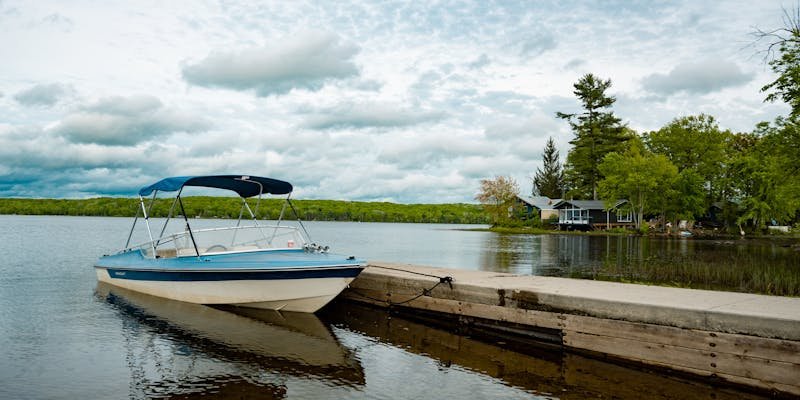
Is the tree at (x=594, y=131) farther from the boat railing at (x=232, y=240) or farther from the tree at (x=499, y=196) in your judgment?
the boat railing at (x=232, y=240)

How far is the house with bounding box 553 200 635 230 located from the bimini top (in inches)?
2366

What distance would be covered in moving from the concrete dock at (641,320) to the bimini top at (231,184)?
525 centimetres

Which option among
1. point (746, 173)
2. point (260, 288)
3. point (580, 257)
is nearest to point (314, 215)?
point (746, 173)

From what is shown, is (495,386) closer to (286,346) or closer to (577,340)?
(577,340)

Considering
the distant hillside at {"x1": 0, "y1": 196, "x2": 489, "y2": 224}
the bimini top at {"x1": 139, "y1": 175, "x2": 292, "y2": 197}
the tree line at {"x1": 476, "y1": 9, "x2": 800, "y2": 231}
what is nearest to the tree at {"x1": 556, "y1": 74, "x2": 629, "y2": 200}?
the tree line at {"x1": 476, "y1": 9, "x2": 800, "y2": 231}

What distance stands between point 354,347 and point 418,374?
2.26m

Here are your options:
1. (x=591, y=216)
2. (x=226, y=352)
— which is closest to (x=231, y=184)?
(x=226, y=352)

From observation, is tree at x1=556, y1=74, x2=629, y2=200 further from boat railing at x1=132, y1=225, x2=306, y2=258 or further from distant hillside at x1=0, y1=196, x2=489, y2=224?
boat railing at x1=132, y1=225, x2=306, y2=258

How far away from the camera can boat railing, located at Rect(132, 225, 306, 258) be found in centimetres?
1475

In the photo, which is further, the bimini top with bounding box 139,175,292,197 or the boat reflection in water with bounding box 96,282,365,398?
the bimini top with bounding box 139,175,292,197

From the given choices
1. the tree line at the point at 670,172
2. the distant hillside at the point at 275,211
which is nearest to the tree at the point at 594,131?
the tree line at the point at 670,172

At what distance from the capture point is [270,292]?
13383 mm

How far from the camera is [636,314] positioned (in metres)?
9.19

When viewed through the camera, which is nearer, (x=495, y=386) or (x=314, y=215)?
(x=495, y=386)
